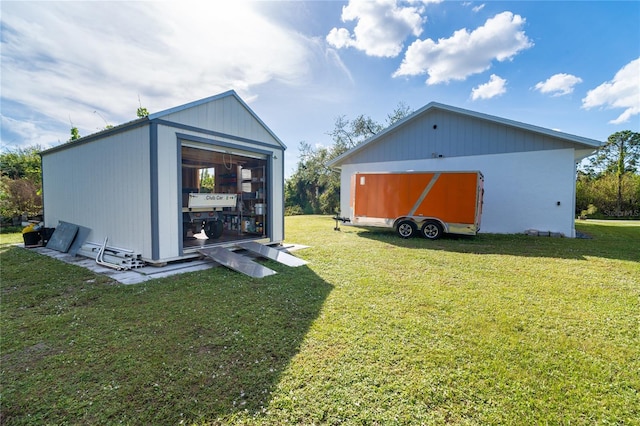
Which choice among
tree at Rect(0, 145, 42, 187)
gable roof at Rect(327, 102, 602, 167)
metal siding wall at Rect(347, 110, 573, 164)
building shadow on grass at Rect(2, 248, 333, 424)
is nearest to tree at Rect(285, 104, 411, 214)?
gable roof at Rect(327, 102, 602, 167)

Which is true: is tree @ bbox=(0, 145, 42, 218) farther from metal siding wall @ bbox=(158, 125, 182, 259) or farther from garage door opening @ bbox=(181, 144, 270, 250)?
metal siding wall @ bbox=(158, 125, 182, 259)

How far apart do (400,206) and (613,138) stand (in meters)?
36.9

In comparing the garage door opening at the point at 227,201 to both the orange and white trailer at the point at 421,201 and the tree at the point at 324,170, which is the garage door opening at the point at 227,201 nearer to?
the orange and white trailer at the point at 421,201

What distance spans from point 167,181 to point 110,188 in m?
1.89

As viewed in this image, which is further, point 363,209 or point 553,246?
point 363,209

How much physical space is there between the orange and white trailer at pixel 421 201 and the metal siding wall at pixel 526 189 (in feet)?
6.29

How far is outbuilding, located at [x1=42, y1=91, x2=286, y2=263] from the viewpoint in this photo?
512 cm

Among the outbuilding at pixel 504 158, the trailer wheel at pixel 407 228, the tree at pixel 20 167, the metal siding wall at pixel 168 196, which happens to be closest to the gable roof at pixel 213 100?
the metal siding wall at pixel 168 196

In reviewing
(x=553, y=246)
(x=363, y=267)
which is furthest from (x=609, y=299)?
(x=553, y=246)

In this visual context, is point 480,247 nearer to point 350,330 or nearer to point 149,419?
point 350,330

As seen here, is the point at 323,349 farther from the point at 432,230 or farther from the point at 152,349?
the point at 432,230

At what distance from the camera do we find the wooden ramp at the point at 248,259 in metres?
4.99

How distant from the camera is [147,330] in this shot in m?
2.83

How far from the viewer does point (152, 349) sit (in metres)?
2.47
